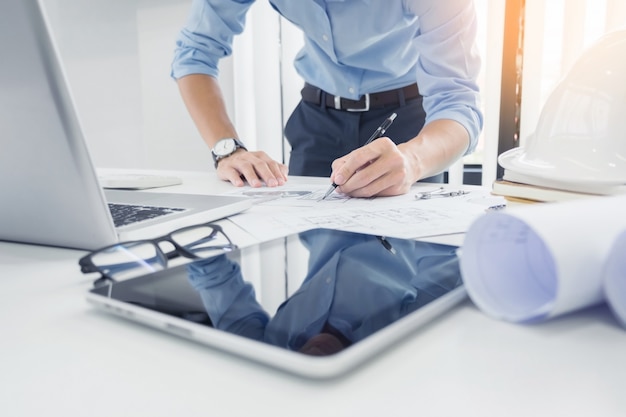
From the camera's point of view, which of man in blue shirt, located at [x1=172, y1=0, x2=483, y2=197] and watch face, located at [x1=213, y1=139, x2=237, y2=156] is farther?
watch face, located at [x1=213, y1=139, x2=237, y2=156]

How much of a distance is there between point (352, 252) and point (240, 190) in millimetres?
515

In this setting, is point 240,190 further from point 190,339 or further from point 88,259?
point 190,339

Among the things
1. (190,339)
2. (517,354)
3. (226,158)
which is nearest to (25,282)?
(190,339)

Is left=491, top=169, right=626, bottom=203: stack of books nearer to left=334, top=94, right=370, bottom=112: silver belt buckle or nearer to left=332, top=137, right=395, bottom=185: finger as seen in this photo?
left=332, top=137, right=395, bottom=185: finger

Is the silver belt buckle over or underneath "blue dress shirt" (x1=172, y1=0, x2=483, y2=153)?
underneath

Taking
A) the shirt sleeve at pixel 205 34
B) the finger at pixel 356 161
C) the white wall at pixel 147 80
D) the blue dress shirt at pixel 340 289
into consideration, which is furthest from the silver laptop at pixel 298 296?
the white wall at pixel 147 80

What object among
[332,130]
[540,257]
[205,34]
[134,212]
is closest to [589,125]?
[540,257]

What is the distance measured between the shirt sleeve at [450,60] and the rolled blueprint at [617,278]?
29.5 inches

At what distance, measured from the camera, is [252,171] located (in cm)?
100

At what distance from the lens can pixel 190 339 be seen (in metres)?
0.30

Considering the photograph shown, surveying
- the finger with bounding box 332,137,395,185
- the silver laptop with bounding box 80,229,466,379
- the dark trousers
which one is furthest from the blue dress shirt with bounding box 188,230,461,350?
the dark trousers

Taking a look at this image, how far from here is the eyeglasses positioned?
0.43m

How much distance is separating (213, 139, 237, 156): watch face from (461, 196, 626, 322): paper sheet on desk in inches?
33.4

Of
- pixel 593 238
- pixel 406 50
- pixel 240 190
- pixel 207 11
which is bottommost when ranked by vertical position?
pixel 240 190
